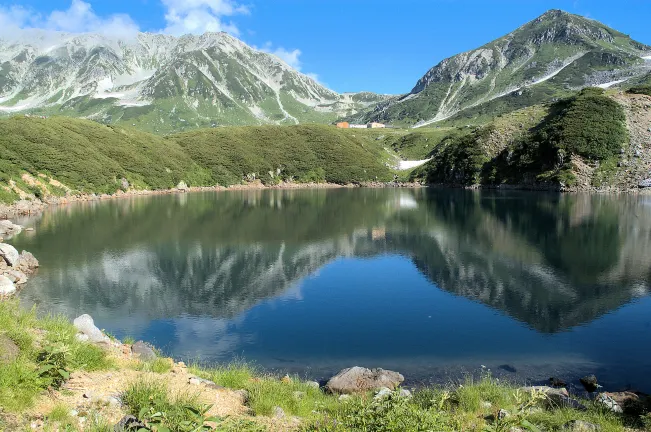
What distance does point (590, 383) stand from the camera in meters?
16.7

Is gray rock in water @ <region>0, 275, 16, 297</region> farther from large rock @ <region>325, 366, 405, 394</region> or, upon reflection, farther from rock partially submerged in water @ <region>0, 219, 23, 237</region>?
rock partially submerged in water @ <region>0, 219, 23, 237</region>

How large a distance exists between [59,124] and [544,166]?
122 meters

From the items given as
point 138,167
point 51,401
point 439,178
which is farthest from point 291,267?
point 439,178

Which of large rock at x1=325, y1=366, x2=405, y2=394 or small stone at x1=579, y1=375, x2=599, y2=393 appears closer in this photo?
large rock at x1=325, y1=366, x2=405, y2=394

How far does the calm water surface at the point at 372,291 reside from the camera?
2017cm

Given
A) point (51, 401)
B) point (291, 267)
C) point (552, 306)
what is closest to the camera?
point (51, 401)

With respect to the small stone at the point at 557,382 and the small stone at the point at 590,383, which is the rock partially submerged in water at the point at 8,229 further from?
the small stone at the point at 590,383

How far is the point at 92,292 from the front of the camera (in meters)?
29.4

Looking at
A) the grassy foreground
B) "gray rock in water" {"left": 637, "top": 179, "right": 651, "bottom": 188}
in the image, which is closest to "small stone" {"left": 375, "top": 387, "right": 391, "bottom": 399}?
the grassy foreground

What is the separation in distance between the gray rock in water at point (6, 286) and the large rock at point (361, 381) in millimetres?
23096

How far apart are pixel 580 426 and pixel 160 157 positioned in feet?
409

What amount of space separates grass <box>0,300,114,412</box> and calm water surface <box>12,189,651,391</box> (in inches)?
267

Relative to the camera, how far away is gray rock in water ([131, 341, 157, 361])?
1605 centimetres

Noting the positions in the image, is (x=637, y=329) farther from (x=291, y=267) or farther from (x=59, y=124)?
(x=59, y=124)
